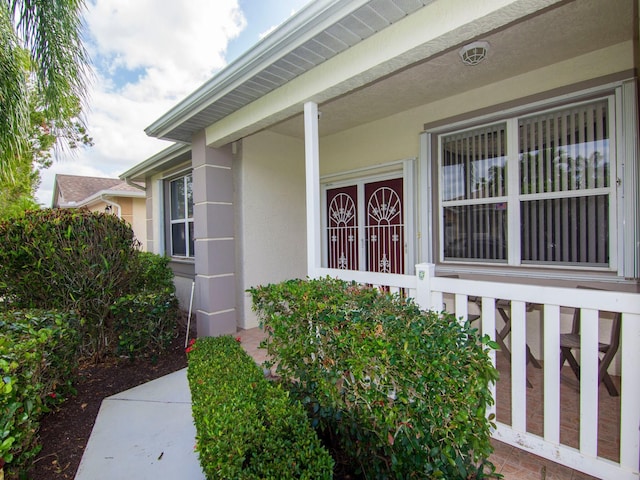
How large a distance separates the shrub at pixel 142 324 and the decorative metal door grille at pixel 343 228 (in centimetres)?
287

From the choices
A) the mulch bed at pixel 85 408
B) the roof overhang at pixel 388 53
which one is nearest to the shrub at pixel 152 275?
the mulch bed at pixel 85 408

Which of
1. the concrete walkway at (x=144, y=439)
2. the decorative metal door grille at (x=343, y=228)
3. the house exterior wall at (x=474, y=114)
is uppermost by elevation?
the house exterior wall at (x=474, y=114)

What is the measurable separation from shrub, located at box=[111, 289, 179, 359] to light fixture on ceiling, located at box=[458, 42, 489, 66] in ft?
15.1

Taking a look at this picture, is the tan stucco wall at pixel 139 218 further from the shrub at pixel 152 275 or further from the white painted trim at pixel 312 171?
the white painted trim at pixel 312 171

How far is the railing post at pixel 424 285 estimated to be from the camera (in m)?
2.34

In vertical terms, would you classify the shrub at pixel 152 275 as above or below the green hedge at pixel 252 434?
above

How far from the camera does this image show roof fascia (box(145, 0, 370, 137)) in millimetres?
2238

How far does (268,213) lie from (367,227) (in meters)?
1.69

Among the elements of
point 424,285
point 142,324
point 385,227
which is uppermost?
point 385,227

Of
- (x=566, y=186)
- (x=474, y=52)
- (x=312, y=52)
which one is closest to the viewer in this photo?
(x=312, y=52)

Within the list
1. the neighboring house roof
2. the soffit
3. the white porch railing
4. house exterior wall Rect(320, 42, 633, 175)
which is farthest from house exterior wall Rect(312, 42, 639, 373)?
the neighboring house roof

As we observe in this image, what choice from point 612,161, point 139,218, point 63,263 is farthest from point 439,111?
point 139,218

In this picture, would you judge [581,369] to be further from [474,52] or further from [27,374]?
[27,374]

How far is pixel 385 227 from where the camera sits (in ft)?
16.2
